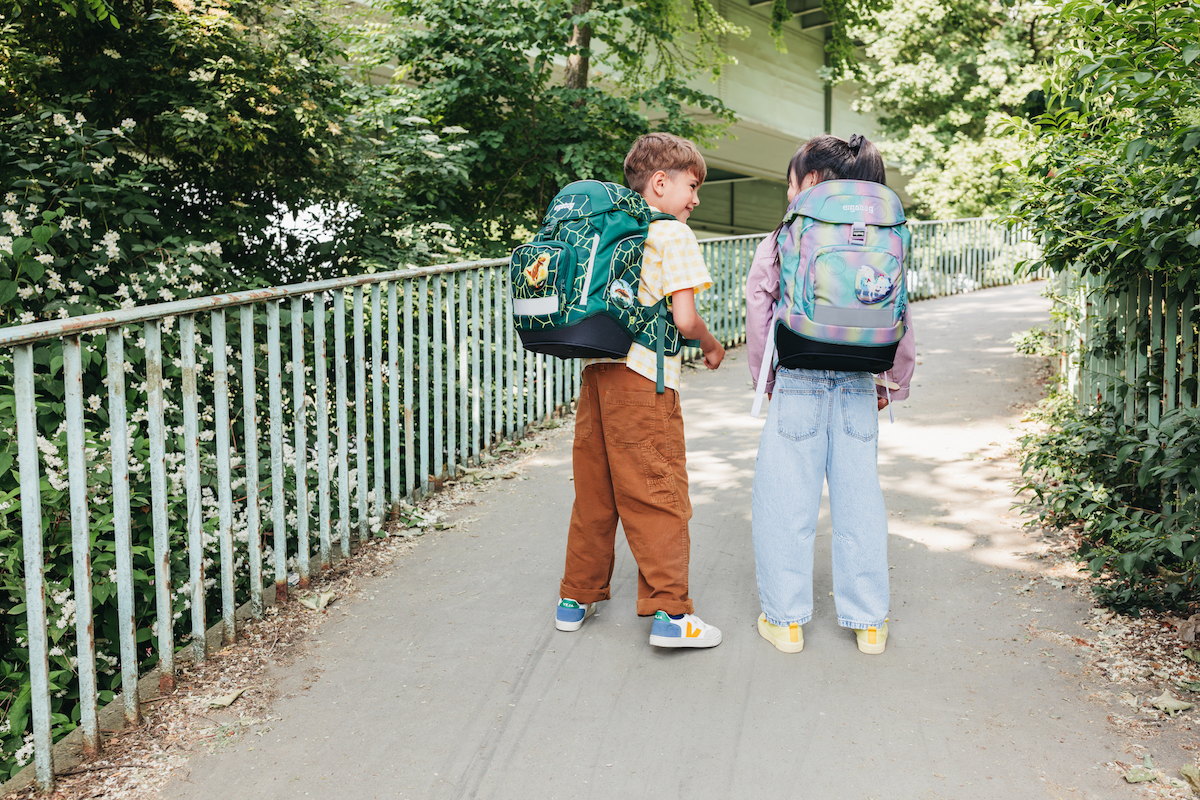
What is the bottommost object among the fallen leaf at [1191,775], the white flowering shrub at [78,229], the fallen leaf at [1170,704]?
the fallen leaf at [1191,775]

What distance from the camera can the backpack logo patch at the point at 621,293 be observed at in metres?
3.02

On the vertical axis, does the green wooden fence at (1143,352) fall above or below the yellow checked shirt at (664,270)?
below

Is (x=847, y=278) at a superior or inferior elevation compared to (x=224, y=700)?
superior

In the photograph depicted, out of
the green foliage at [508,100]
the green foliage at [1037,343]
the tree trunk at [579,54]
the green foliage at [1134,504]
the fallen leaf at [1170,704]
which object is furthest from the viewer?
the tree trunk at [579,54]

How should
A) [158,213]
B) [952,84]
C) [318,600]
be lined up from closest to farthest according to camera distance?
[318,600], [158,213], [952,84]

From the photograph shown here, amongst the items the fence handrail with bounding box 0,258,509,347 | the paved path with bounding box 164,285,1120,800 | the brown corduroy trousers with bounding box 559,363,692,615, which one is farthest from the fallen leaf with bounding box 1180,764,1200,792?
the fence handrail with bounding box 0,258,509,347

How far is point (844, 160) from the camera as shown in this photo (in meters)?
3.12

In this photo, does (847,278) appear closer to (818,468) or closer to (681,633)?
(818,468)

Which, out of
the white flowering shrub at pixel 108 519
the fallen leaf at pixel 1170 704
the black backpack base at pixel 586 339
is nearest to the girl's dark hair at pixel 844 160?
the black backpack base at pixel 586 339

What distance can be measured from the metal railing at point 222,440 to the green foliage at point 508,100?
2.34 m

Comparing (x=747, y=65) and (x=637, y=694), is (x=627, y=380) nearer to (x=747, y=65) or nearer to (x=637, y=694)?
(x=637, y=694)

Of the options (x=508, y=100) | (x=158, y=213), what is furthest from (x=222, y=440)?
(x=508, y=100)

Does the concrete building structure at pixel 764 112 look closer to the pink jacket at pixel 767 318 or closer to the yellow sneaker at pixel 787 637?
the pink jacket at pixel 767 318

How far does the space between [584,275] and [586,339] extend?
21 centimetres
